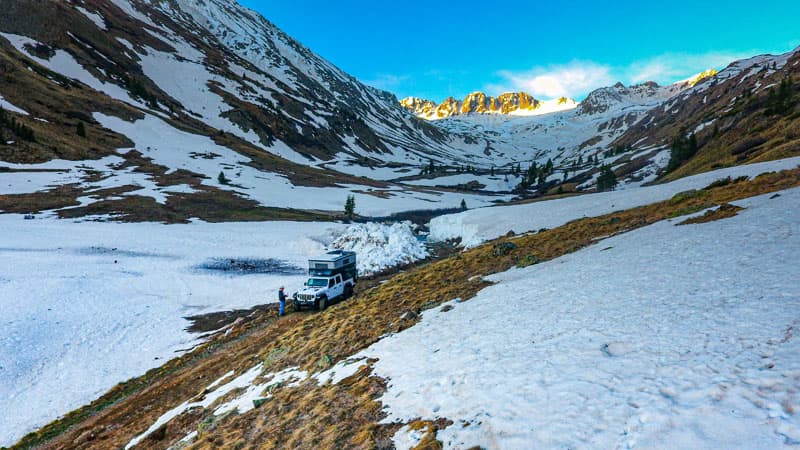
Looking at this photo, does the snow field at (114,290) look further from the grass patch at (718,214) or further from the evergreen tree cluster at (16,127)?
the evergreen tree cluster at (16,127)

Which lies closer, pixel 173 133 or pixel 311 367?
pixel 311 367

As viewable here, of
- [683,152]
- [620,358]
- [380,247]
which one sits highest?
[683,152]

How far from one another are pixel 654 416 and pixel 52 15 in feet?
571

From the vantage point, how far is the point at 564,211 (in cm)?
3634

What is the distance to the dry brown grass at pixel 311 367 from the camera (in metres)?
8.09

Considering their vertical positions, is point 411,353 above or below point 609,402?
below

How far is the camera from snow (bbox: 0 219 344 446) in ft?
52.4

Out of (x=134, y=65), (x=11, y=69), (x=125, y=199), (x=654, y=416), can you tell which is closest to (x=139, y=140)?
(x=11, y=69)

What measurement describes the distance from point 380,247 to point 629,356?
3192cm

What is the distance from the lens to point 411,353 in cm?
1000

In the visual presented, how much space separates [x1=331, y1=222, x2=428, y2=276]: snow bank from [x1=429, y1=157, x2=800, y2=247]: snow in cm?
657

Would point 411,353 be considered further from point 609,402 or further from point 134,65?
point 134,65

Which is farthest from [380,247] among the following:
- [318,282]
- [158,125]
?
[158,125]

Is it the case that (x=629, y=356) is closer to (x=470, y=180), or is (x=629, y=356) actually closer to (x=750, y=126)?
(x=750, y=126)
